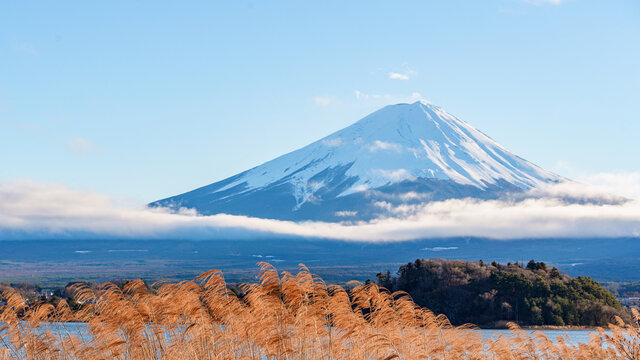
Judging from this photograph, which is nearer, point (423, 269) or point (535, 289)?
point (535, 289)

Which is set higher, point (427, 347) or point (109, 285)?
point (109, 285)

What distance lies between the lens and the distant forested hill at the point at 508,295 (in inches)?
2963

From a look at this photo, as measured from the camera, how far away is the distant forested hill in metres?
75.2

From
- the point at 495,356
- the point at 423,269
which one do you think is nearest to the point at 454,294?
the point at 423,269

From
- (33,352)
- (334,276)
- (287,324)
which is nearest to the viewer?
(287,324)

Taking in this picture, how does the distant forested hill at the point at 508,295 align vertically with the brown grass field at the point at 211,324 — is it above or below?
A: below

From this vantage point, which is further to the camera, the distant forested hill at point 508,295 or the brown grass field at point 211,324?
the distant forested hill at point 508,295

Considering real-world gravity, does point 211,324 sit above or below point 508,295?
above

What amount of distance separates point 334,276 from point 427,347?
16563 cm

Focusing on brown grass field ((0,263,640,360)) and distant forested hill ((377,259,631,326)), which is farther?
distant forested hill ((377,259,631,326))

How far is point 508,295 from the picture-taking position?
7806cm

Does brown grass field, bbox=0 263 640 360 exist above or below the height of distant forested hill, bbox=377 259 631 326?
above

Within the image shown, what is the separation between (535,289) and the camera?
78062 mm

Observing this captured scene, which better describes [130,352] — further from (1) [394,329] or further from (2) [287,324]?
(1) [394,329]
